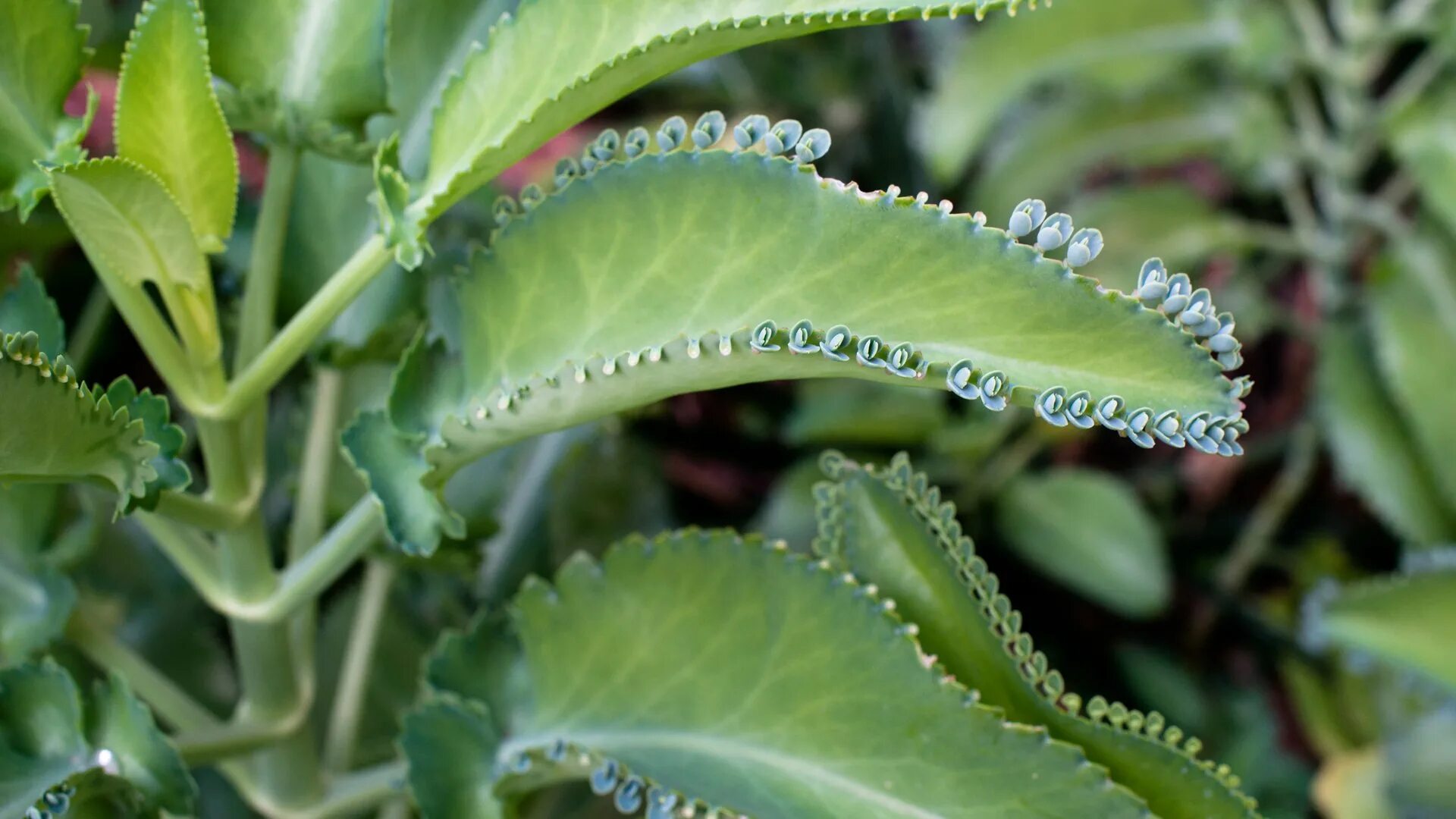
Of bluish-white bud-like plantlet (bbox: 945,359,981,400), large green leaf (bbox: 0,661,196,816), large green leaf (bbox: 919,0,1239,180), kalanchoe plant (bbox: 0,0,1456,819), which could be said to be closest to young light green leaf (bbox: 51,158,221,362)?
kalanchoe plant (bbox: 0,0,1456,819)

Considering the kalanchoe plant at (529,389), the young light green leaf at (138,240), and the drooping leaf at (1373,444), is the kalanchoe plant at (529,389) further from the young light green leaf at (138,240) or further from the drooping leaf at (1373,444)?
the drooping leaf at (1373,444)

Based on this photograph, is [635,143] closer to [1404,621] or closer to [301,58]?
[301,58]

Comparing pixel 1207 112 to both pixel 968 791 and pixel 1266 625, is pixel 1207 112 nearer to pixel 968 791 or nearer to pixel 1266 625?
pixel 1266 625

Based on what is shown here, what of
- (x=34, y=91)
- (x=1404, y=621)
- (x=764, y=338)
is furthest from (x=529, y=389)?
(x=1404, y=621)

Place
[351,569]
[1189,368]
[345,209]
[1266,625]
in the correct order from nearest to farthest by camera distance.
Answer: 1. [1189,368]
2. [345,209]
3. [351,569]
4. [1266,625]

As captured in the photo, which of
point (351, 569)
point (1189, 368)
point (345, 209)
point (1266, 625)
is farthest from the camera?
point (1266, 625)

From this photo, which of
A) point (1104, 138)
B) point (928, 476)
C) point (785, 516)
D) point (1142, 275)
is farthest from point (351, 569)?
point (1104, 138)

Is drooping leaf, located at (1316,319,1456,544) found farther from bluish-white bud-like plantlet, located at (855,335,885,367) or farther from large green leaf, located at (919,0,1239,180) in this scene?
bluish-white bud-like plantlet, located at (855,335,885,367)

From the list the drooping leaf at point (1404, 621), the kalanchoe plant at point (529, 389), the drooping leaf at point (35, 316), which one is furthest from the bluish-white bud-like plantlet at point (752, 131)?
the drooping leaf at point (1404, 621)
